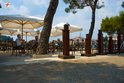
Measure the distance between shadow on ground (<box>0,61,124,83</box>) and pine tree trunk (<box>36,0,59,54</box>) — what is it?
399cm

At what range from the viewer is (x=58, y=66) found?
1259 centimetres

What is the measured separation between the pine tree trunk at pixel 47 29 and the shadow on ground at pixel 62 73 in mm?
3986

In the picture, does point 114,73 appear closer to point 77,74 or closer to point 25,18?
point 77,74

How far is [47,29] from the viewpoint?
17.3m

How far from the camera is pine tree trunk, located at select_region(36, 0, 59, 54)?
17062mm

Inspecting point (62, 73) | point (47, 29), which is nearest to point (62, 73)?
point (62, 73)

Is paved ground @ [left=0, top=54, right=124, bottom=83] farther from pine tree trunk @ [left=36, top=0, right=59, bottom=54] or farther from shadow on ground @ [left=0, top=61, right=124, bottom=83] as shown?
pine tree trunk @ [left=36, top=0, right=59, bottom=54]

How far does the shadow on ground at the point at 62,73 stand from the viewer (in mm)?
9820

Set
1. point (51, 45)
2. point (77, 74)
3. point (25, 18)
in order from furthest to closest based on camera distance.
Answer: point (51, 45), point (25, 18), point (77, 74)

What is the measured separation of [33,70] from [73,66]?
1.77 m

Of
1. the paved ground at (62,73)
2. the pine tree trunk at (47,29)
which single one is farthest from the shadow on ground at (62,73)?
the pine tree trunk at (47,29)

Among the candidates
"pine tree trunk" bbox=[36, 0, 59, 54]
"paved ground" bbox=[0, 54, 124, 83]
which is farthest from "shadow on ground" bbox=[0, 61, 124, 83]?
"pine tree trunk" bbox=[36, 0, 59, 54]

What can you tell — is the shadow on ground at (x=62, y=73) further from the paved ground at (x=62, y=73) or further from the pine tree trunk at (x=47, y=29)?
the pine tree trunk at (x=47, y=29)

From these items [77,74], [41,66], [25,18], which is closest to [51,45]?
[25,18]
